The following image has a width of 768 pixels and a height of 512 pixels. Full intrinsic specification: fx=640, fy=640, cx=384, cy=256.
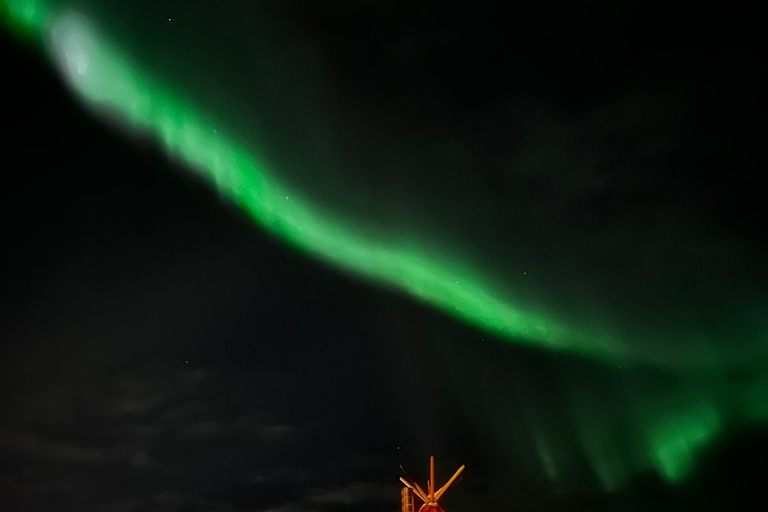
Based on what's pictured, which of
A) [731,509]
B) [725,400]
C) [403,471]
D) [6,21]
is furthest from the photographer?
[731,509]

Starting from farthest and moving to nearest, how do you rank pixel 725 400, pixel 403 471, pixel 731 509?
1. pixel 731 509
2. pixel 725 400
3. pixel 403 471

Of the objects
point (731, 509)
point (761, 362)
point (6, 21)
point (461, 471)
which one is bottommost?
point (731, 509)

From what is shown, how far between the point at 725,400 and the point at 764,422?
303 centimetres

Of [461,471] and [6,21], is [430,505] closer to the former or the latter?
[461,471]

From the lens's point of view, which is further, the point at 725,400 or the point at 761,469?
the point at 761,469

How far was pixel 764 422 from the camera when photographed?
28.9m

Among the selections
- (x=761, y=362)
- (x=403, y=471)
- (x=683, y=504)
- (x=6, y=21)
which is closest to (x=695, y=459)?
(x=683, y=504)

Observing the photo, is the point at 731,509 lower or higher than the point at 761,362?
lower

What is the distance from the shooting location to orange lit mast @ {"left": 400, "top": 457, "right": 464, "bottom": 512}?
87.0ft

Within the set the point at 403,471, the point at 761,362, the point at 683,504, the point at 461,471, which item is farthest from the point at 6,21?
the point at 683,504

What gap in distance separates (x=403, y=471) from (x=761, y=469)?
1722cm

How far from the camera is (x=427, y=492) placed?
27.8 m

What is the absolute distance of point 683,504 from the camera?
2950 centimetres

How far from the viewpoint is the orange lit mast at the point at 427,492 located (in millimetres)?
26508
